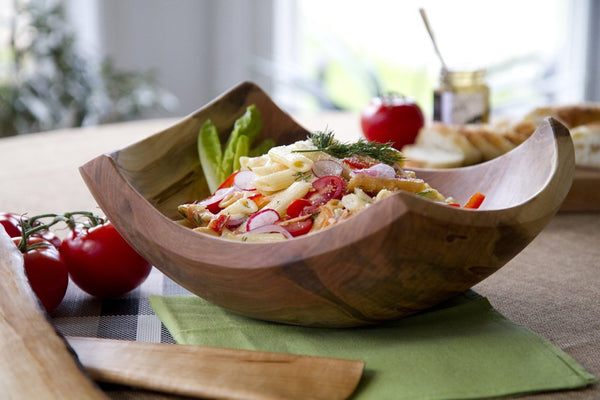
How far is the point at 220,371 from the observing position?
1.00 metres

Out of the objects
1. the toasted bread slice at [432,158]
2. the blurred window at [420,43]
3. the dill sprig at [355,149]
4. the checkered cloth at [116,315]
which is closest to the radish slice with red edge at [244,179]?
the dill sprig at [355,149]

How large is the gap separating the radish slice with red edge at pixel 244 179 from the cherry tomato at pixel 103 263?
0.23m

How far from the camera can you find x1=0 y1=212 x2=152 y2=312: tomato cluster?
1.33 m

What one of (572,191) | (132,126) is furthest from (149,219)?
(132,126)

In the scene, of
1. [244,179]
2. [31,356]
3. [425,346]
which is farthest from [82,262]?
[425,346]

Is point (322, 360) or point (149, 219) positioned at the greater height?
point (149, 219)

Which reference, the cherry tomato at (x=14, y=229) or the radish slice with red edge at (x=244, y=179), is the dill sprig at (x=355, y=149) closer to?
the radish slice with red edge at (x=244, y=179)

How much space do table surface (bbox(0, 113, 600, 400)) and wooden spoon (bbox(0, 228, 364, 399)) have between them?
1.6 inches

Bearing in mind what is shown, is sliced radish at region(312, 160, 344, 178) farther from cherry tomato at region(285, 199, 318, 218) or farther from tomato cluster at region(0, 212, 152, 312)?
tomato cluster at region(0, 212, 152, 312)

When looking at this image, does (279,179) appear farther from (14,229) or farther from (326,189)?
(14,229)

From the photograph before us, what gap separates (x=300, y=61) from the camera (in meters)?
7.43

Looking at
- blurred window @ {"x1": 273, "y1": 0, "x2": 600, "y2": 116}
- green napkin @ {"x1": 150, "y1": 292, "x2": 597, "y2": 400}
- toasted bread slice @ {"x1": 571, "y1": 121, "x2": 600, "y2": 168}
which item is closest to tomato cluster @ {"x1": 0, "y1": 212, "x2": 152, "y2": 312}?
green napkin @ {"x1": 150, "y1": 292, "x2": 597, "y2": 400}

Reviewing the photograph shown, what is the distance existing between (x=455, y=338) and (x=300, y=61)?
21.2 feet

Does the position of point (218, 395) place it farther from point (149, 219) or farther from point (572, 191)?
point (572, 191)
